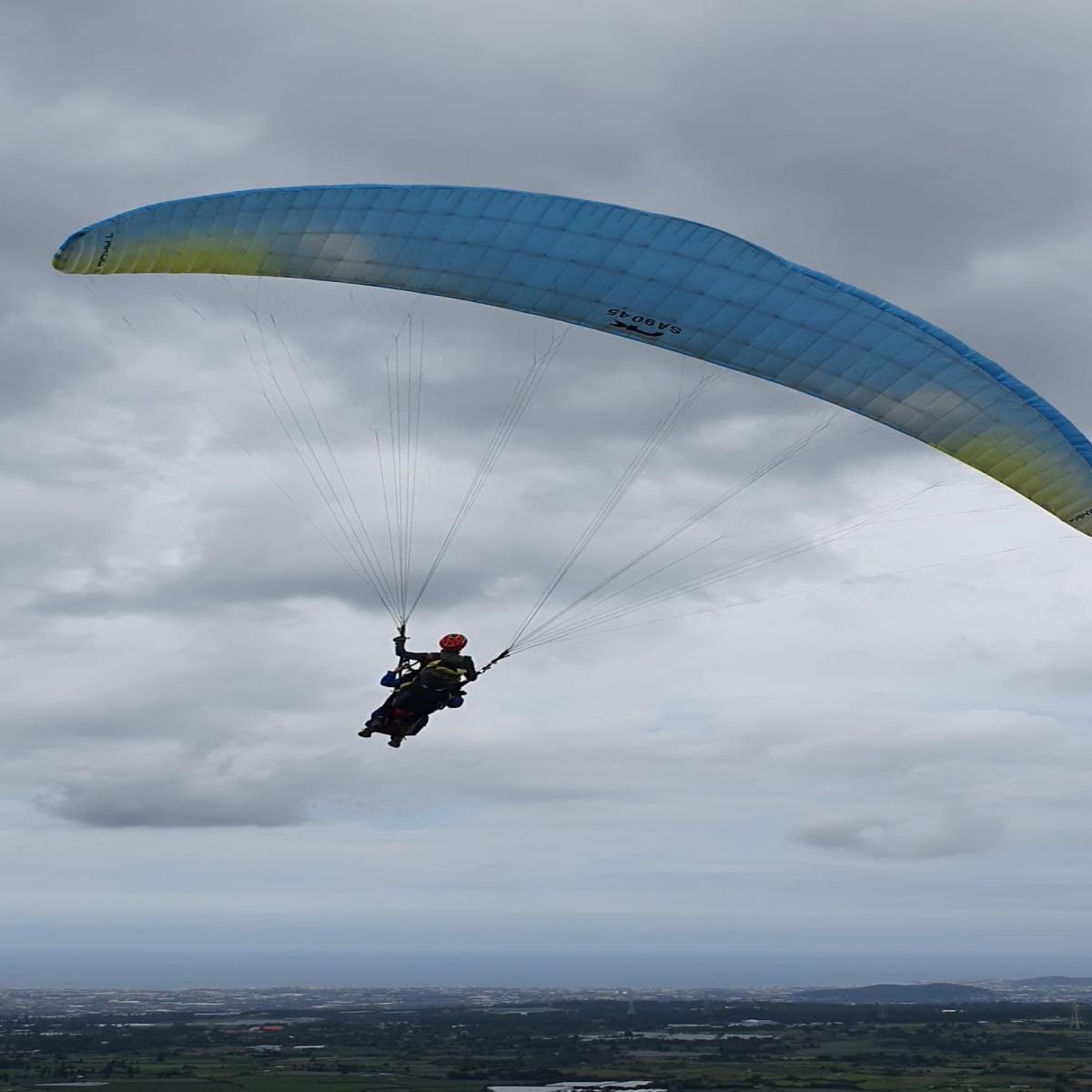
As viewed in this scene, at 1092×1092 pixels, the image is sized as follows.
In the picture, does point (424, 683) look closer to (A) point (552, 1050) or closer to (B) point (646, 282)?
(B) point (646, 282)

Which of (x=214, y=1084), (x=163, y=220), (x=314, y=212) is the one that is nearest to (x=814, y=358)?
(x=314, y=212)

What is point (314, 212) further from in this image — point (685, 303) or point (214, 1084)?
point (214, 1084)

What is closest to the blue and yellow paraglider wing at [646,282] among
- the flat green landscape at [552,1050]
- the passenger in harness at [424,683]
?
the passenger in harness at [424,683]

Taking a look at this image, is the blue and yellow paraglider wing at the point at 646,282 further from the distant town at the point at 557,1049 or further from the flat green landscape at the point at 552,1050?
the flat green landscape at the point at 552,1050

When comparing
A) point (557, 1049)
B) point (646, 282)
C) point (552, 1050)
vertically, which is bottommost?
point (552, 1050)

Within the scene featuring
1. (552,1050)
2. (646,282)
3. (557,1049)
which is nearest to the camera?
(646,282)

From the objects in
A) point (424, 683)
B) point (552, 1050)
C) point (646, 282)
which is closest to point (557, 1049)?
point (552, 1050)

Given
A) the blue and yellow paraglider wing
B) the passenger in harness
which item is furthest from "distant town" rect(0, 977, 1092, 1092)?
the blue and yellow paraglider wing
